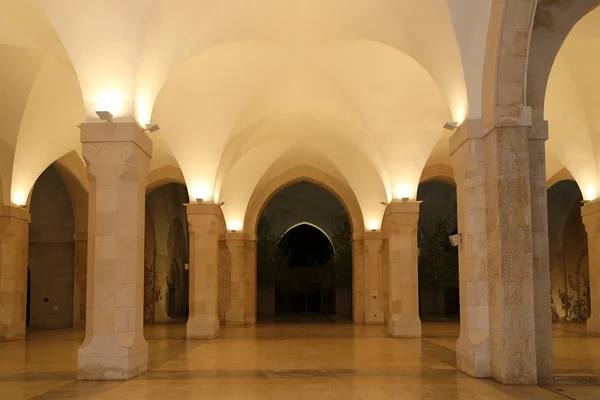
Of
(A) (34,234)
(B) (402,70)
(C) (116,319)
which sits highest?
(B) (402,70)

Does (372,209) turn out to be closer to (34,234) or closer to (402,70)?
(402,70)

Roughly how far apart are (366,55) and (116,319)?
22.9 ft

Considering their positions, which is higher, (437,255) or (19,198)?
(19,198)

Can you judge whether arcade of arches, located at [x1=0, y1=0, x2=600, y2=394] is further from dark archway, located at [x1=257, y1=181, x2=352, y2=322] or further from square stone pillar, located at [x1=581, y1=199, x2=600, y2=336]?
dark archway, located at [x1=257, y1=181, x2=352, y2=322]

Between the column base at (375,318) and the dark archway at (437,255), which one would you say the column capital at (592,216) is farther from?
the dark archway at (437,255)

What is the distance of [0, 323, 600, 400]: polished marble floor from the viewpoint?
7.51m

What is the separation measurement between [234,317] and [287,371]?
1286 cm

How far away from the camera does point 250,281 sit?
23156 millimetres

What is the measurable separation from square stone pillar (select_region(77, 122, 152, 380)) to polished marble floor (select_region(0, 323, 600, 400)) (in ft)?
1.73

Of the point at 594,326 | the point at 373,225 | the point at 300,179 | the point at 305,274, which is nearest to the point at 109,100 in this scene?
the point at 594,326

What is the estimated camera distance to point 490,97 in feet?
28.5

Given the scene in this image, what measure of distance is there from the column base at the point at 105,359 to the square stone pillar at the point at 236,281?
13.1 m

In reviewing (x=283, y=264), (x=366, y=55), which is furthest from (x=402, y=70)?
(x=283, y=264)

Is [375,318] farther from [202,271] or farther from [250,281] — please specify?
[202,271]
